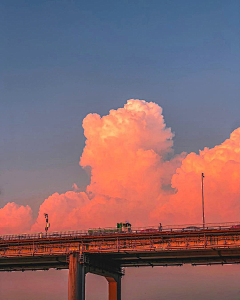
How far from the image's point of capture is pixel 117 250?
288ft

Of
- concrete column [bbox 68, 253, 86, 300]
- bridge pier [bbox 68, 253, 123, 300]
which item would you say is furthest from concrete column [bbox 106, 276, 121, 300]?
concrete column [bbox 68, 253, 86, 300]

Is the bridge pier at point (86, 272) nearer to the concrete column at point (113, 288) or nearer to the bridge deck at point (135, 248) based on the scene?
the concrete column at point (113, 288)

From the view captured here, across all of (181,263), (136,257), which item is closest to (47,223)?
(136,257)

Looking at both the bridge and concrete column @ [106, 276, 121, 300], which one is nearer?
the bridge

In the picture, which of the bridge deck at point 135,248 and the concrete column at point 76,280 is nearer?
the bridge deck at point 135,248

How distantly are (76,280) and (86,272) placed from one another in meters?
4.50

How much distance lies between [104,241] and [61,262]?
14.9 meters

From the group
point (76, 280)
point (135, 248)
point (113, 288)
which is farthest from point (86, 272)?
point (113, 288)

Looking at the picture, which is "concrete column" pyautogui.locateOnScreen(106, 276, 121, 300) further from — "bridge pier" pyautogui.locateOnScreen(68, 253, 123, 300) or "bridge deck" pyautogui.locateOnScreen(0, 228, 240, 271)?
"bridge deck" pyautogui.locateOnScreen(0, 228, 240, 271)

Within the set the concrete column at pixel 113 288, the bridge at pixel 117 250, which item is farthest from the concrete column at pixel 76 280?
the concrete column at pixel 113 288

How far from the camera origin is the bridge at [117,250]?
84312mm

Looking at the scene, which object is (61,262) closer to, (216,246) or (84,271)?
(84,271)

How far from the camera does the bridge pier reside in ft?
282

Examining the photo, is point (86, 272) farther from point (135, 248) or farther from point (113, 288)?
point (113, 288)
